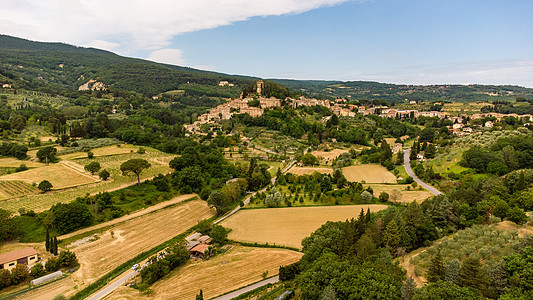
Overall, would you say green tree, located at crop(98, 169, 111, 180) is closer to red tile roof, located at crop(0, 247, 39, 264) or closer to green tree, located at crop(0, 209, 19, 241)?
green tree, located at crop(0, 209, 19, 241)

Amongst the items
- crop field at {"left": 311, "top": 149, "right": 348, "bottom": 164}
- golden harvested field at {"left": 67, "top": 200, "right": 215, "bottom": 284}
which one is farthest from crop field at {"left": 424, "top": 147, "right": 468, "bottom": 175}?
golden harvested field at {"left": 67, "top": 200, "right": 215, "bottom": 284}

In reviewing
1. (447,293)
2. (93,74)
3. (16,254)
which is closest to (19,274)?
(16,254)

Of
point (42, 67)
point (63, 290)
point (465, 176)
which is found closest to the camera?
point (63, 290)

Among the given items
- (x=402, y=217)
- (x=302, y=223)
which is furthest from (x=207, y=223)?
(x=402, y=217)

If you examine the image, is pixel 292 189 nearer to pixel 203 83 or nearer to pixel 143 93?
pixel 143 93

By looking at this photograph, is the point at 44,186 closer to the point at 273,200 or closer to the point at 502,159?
the point at 273,200

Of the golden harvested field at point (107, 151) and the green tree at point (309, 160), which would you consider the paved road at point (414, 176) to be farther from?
the golden harvested field at point (107, 151)

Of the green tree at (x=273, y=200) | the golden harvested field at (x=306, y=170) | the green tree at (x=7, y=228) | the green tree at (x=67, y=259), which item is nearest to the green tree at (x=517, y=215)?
the green tree at (x=273, y=200)
